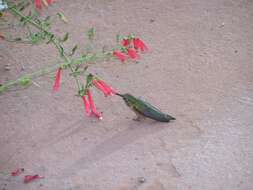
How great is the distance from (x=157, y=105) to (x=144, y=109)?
0.86 feet

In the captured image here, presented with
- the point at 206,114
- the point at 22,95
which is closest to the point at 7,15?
the point at 22,95

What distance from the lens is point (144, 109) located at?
4836mm

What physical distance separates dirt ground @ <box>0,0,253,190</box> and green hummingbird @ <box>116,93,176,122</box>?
74 millimetres

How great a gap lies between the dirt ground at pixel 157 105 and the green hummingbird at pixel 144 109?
7cm

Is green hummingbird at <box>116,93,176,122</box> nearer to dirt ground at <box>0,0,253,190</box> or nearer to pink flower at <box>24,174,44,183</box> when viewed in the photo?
dirt ground at <box>0,0,253,190</box>

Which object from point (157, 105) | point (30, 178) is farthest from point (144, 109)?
point (30, 178)

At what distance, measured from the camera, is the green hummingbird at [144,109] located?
4.84m

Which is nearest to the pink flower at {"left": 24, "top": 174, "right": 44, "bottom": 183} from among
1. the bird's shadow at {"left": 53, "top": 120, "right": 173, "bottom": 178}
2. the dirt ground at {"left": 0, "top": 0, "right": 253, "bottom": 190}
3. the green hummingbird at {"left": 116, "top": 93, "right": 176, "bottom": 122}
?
the dirt ground at {"left": 0, "top": 0, "right": 253, "bottom": 190}

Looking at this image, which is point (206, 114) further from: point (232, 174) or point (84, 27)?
point (84, 27)

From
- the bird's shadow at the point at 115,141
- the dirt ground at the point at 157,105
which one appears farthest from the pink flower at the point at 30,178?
the bird's shadow at the point at 115,141

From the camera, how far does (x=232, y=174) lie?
438 cm

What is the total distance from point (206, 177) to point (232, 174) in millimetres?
193

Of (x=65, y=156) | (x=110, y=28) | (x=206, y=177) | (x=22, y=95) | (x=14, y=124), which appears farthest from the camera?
(x=110, y=28)

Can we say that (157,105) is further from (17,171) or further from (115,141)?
(17,171)
